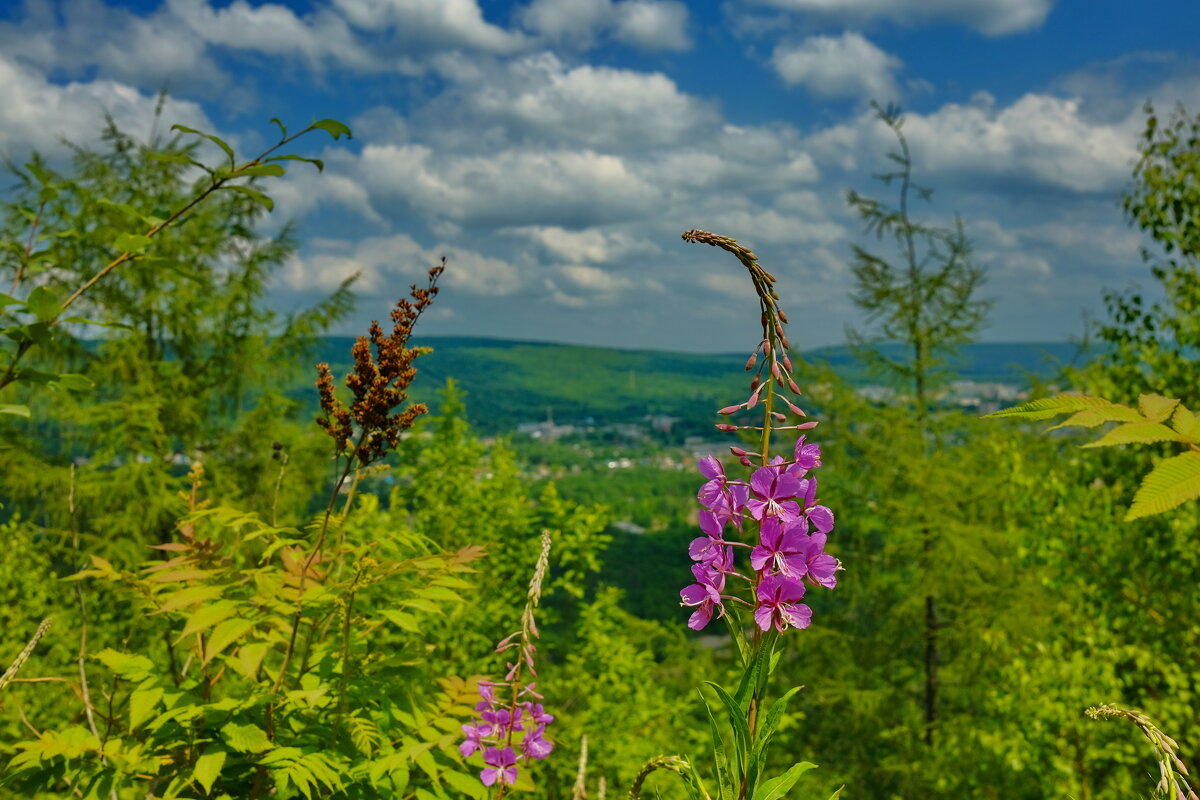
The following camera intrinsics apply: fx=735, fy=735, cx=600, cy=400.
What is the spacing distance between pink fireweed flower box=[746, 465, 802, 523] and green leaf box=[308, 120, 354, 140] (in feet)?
5.04

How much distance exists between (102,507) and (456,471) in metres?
9.56

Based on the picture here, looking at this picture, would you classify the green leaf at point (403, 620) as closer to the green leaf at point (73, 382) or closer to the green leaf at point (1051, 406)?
the green leaf at point (73, 382)

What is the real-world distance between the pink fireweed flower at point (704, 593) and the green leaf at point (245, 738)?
1.18 meters

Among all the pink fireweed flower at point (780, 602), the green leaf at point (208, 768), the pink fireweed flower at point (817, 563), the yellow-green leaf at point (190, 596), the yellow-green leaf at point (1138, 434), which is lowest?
the green leaf at point (208, 768)

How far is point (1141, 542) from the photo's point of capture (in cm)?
830

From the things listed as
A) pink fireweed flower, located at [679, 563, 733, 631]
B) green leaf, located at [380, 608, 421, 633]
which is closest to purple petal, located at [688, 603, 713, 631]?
pink fireweed flower, located at [679, 563, 733, 631]

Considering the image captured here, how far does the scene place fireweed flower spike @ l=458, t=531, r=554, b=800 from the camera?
6.82 feet

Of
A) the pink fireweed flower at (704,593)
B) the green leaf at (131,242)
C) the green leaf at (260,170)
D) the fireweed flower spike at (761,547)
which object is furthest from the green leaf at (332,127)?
the pink fireweed flower at (704,593)

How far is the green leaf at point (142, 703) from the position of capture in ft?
6.22

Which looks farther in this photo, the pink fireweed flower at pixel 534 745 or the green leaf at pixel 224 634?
the pink fireweed flower at pixel 534 745

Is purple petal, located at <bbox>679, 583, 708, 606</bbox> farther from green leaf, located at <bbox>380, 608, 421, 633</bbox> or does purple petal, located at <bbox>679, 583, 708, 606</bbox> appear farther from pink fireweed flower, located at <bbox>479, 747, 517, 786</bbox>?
pink fireweed flower, located at <bbox>479, 747, 517, 786</bbox>

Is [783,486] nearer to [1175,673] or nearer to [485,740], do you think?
[485,740]

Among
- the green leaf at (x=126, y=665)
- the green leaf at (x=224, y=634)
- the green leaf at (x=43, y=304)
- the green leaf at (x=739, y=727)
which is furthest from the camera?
the green leaf at (x=126, y=665)

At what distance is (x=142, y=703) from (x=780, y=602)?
1.71 m
